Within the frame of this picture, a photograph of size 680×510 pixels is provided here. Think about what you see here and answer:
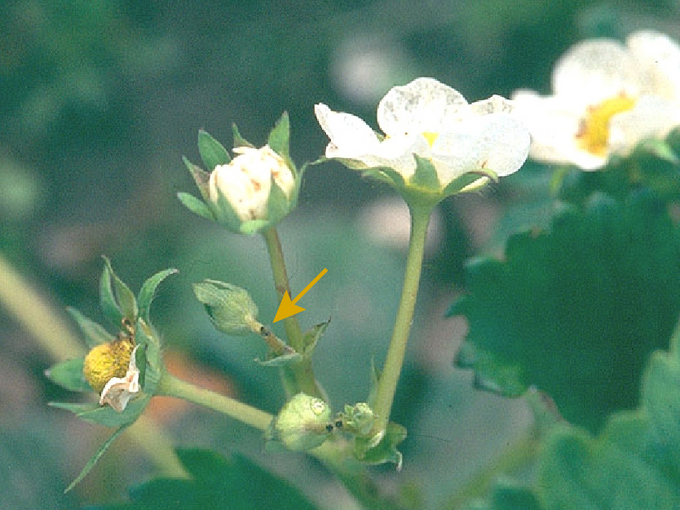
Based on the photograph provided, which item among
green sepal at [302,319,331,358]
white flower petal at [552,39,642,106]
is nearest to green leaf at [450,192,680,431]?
white flower petal at [552,39,642,106]

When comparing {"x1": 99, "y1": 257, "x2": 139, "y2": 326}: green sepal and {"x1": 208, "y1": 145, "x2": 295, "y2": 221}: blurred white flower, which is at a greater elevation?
{"x1": 208, "y1": 145, "x2": 295, "y2": 221}: blurred white flower

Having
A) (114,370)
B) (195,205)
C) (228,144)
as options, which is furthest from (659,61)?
(228,144)

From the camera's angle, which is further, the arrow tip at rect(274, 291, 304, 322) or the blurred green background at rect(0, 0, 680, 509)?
the blurred green background at rect(0, 0, 680, 509)

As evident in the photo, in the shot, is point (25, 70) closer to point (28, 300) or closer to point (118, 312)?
point (28, 300)

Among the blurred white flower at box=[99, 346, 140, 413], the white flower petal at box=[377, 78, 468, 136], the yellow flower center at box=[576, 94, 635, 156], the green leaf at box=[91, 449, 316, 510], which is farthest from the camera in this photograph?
the yellow flower center at box=[576, 94, 635, 156]

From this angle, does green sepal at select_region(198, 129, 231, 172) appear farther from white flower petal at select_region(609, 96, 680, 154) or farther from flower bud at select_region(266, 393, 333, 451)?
white flower petal at select_region(609, 96, 680, 154)

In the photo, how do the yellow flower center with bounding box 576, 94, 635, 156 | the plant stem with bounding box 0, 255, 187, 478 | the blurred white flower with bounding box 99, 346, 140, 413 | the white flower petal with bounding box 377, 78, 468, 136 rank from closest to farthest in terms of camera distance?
the blurred white flower with bounding box 99, 346, 140, 413 → the white flower petal with bounding box 377, 78, 468, 136 → the yellow flower center with bounding box 576, 94, 635, 156 → the plant stem with bounding box 0, 255, 187, 478

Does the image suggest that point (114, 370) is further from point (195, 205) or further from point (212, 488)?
point (212, 488)
